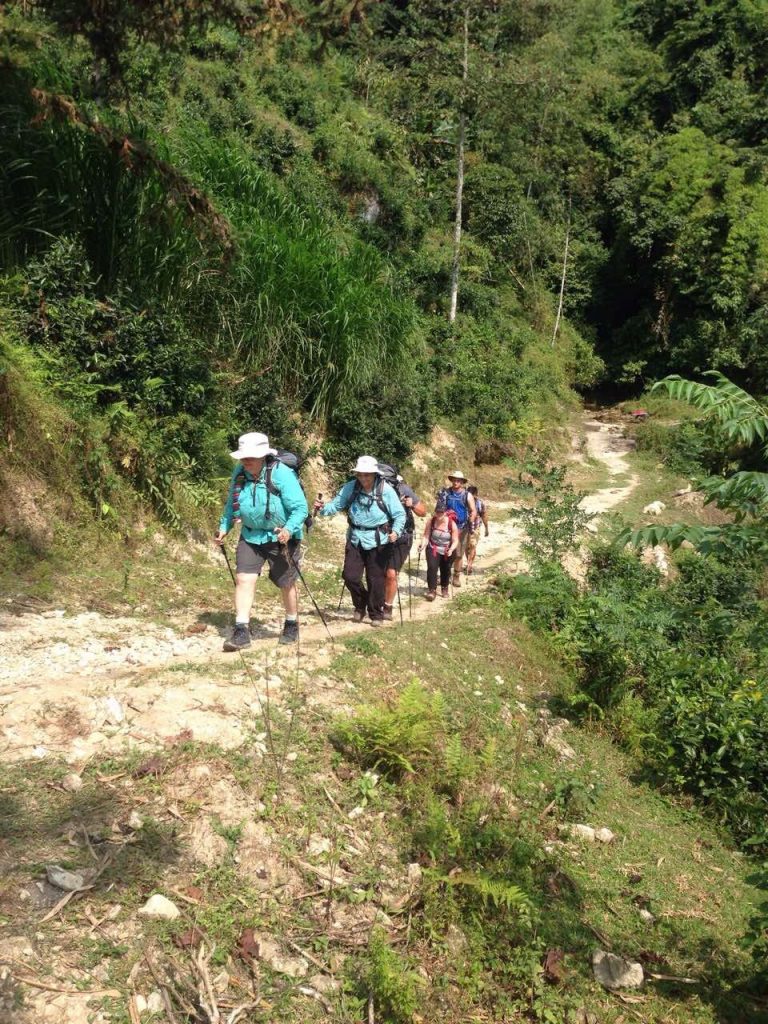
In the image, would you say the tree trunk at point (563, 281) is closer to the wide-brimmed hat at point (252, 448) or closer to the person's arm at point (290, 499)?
the person's arm at point (290, 499)

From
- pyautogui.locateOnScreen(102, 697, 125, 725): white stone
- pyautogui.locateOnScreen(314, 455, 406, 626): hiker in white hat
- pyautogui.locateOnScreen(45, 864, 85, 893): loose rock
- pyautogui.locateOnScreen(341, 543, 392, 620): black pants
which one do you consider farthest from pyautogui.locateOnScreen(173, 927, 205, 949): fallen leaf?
pyautogui.locateOnScreen(341, 543, 392, 620): black pants

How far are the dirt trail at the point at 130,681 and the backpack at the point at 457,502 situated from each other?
224cm

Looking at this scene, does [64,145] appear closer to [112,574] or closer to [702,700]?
[112,574]

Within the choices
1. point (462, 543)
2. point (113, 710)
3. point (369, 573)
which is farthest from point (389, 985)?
point (462, 543)

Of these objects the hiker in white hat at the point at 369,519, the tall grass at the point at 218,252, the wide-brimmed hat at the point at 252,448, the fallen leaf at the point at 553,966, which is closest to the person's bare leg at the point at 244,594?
the wide-brimmed hat at the point at 252,448

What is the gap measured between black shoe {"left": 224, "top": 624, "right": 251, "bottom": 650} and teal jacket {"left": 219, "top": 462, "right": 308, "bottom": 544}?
0.68 m

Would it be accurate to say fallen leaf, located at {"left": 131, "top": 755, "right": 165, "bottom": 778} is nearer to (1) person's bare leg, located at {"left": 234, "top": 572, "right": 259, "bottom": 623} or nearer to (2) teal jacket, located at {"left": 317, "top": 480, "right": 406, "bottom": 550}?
(1) person's bare leg, located at {"left": 234, "top": 572, "right": 259, "bottom": 623}

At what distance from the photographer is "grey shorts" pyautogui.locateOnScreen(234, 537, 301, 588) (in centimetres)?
673

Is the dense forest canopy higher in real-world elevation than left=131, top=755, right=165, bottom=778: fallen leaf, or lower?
higher

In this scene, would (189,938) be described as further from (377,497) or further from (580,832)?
(377,497)

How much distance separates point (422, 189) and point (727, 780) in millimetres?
23028

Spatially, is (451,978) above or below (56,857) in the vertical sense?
below

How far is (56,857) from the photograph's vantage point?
4.24 m

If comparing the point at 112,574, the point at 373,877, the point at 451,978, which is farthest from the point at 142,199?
the point at 451,978
